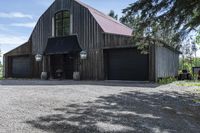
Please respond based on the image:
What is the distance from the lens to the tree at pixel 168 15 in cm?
811

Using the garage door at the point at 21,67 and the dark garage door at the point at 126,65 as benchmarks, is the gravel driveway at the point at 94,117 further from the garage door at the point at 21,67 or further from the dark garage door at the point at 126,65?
the garage door at the point at 21,67

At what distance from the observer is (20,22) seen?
92.6 ft

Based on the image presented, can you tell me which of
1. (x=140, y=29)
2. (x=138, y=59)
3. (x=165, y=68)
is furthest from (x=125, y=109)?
(x=165, y=68)

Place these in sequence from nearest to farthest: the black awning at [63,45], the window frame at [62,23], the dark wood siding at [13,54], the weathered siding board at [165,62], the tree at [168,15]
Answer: the tree at [168,15]
the weathered siding board at [165,62]
the black awning at [63,45]
the window frame at [62,23]
the dark wood siding at [13,54]

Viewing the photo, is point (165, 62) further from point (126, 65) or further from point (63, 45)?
point (63, 45)

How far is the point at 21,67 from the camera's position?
2162 cm

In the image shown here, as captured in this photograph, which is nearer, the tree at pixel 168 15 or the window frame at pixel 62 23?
the tree at pixel 168 15

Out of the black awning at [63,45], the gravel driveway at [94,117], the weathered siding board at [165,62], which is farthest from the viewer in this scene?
the black awning at [63,45]

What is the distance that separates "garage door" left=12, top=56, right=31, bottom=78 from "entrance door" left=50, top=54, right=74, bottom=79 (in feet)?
8.38

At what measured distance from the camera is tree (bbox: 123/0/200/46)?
8.11 metres

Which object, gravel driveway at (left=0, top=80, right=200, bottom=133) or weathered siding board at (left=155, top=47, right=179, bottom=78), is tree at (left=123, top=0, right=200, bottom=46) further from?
weathered siding board at (left=155, top=47, right=179, bottom=78)

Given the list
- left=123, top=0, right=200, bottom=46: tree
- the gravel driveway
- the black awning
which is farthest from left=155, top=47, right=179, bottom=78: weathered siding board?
the gravel driveway

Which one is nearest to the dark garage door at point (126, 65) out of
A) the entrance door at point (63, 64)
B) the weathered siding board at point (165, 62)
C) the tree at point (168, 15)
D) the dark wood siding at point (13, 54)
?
the weathered siding board at point (165, 62)

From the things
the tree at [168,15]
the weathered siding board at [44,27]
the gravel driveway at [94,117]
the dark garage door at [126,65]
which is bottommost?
the gravel driveway at [94,117]
